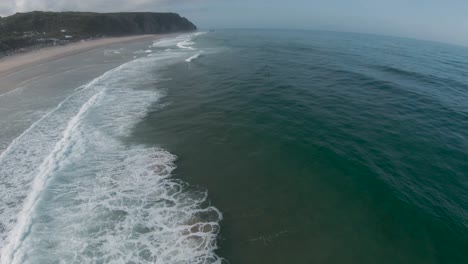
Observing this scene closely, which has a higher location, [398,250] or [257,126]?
[257,126]

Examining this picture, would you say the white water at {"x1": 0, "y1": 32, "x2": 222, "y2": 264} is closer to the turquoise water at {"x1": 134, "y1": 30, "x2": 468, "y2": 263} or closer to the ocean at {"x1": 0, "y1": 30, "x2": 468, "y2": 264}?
the ocean at {"x1": 0, "y1": 30, "x2": 468, "y2": 264}

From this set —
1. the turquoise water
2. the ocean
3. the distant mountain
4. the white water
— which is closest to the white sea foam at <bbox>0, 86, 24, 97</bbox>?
the ocean

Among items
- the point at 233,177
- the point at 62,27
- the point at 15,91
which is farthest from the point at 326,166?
the point at 62,27

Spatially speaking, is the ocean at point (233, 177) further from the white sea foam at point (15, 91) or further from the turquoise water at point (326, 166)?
the white sea foam at point (15, 91)

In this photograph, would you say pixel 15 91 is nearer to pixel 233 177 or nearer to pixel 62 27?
pixel 233 177

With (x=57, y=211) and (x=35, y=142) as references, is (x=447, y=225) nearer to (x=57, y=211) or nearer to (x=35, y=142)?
(x=57, y=211)

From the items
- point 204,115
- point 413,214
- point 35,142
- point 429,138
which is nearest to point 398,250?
point 413,214
